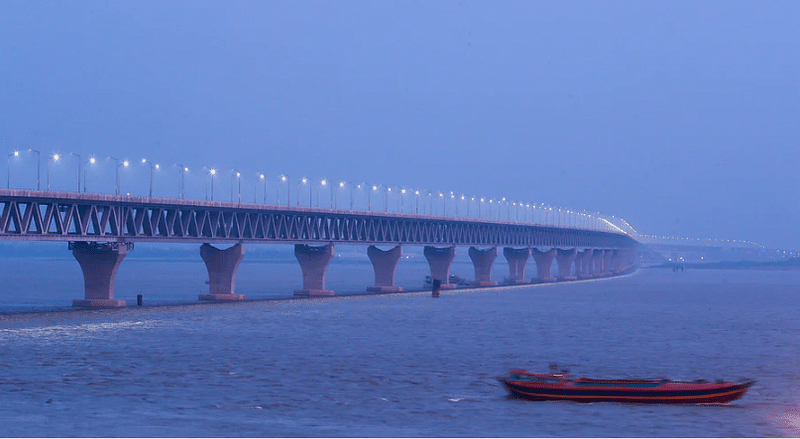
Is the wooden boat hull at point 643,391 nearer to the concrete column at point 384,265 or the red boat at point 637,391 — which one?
the red boat at point 637,391

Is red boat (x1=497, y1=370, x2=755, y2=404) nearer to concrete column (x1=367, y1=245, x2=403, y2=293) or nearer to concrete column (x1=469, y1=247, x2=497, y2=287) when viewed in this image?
concrete column (x1=367, y1=245, x2=403, y2=293)

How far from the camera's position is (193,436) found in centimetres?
3731

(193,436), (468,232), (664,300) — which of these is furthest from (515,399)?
(468,232)

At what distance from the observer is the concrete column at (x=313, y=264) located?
135 metres

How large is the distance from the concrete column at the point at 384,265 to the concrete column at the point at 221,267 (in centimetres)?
3591

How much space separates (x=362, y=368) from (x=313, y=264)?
77.8 m

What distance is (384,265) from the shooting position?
513 feet

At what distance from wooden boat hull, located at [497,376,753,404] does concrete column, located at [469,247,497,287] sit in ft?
471

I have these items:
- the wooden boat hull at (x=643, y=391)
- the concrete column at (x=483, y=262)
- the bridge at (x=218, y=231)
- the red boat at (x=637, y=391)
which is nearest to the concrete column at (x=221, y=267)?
A: the bridge at (x=218, y=231)

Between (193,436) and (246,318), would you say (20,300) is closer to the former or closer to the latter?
(246,318)

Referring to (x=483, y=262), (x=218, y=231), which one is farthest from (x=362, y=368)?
(x=483, y=262)

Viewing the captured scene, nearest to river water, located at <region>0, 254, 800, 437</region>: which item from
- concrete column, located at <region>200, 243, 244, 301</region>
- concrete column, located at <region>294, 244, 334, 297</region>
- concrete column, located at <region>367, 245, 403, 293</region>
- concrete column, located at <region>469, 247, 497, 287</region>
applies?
concrete column, located at <region>200, 243, 244, 301</region>

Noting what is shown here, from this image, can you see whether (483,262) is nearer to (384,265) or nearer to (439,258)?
(439,258)

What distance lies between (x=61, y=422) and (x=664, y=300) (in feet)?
407
